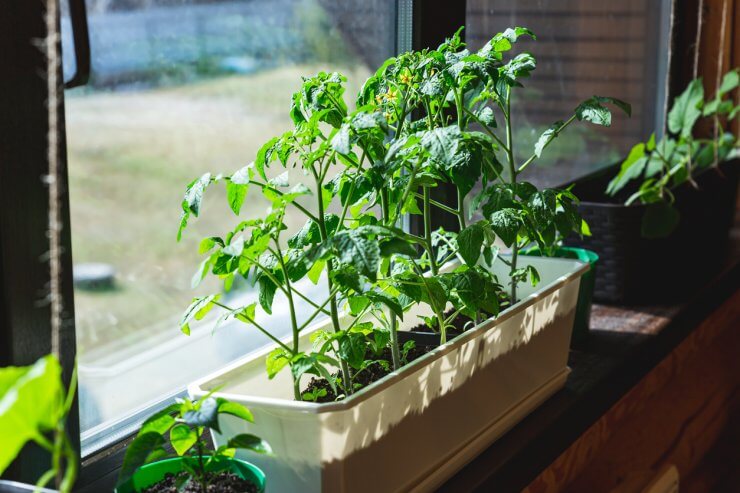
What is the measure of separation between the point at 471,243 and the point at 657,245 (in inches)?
33.3

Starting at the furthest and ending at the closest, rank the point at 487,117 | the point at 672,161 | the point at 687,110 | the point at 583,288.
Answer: the point at 687,110
the point at 672,161
the point at 583,288
the point at 487,117

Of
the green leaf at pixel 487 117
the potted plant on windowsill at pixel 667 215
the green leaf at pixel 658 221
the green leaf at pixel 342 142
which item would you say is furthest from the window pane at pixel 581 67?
the green leaf at pixel 342 142

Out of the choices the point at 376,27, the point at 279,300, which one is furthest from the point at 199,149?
the point at 376,27

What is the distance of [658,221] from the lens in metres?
1.63

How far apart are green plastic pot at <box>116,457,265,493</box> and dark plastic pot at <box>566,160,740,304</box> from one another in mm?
1033

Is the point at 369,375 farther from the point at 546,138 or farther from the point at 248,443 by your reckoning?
the point at 546,138

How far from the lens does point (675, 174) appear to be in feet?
6.14

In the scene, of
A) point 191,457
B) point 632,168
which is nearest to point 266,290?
point 191,457

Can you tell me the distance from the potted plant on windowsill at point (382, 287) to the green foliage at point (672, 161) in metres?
0.59

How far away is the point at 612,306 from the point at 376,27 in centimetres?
77

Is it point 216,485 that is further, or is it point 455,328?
point 455,328

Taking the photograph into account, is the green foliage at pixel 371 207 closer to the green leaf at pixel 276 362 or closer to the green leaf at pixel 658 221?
the green leaf at pixel 276 362

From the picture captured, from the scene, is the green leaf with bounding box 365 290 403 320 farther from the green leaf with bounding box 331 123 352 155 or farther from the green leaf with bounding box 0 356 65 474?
the green leaf with bounding box 0 356 65 474

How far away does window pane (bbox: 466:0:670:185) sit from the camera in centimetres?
173
